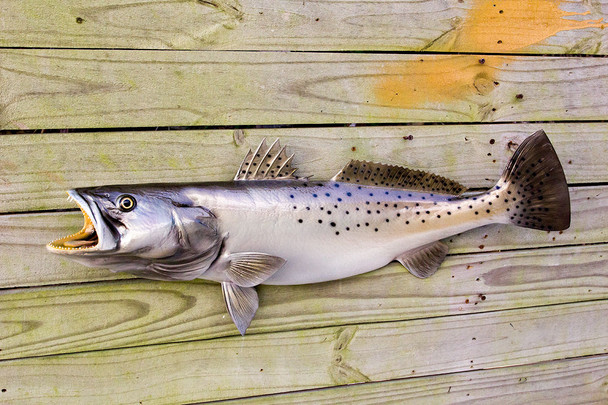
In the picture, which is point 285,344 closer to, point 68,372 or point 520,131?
point 68,372

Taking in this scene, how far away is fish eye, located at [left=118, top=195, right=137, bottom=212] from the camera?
4.02ft

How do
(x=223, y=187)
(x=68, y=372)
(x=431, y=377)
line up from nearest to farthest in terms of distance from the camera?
1. (x=223, y=187)
2. (x=68, y=372)
3. (x=431, y=377)

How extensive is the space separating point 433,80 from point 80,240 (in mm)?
1412

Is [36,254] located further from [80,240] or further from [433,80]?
[433,80]

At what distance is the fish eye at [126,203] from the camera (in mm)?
1225

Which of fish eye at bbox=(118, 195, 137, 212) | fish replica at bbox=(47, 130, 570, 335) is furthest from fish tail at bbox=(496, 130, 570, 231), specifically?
fish eye at bbox=(118, 195, 137, 212)

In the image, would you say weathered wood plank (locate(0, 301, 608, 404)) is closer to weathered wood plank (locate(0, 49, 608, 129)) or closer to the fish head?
the fish head

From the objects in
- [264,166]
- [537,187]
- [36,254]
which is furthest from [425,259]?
[36,254]

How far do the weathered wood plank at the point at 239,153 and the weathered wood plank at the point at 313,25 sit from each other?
326 millimetres

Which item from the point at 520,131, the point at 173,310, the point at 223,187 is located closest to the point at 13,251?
the point at 173,310

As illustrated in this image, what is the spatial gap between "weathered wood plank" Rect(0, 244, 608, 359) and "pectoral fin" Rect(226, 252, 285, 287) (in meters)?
0.19

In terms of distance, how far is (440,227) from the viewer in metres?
1.53

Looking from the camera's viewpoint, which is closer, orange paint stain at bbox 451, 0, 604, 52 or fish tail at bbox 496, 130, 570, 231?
fish tail at bbox 496, 130, 570, 231

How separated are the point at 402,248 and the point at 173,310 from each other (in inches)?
34.5
